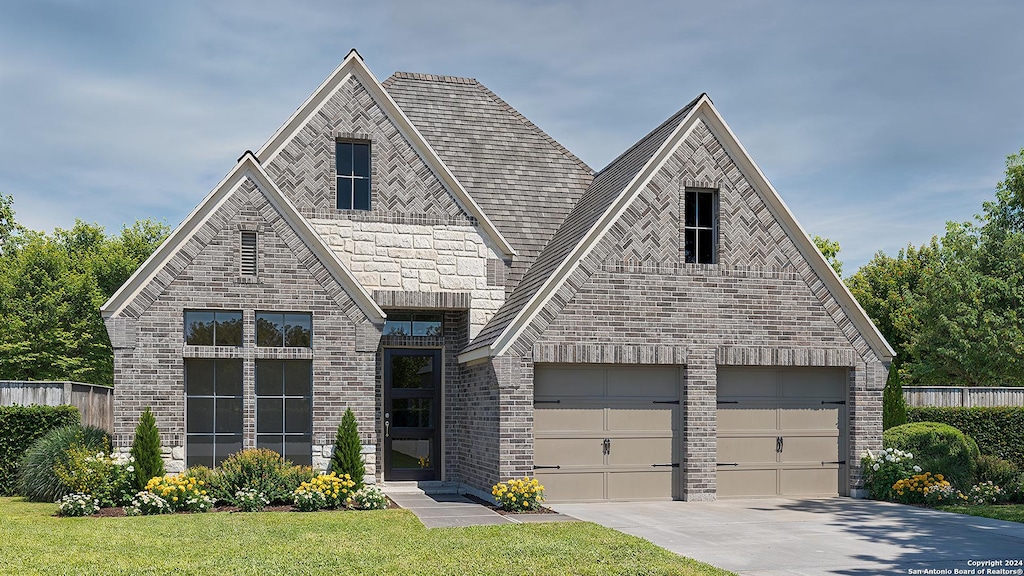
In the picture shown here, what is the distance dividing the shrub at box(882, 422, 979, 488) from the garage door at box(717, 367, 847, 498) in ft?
4.23

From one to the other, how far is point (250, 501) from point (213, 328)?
126 inches

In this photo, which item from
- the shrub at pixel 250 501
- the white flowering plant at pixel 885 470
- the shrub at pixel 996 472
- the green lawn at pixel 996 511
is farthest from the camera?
the shrub at pixel 996 472

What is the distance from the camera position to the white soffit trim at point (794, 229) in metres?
17.0

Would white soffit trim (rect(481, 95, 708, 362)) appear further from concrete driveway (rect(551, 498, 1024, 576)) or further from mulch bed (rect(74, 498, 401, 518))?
mulch bed (rect(74, 498, 401, 518))

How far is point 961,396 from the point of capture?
953 inches

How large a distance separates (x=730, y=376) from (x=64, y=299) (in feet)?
117

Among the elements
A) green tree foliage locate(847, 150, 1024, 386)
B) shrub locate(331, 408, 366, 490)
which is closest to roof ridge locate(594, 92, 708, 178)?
shrub locate(331, 408, 366, 490)

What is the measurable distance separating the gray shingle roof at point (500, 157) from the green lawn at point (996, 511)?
342 inches

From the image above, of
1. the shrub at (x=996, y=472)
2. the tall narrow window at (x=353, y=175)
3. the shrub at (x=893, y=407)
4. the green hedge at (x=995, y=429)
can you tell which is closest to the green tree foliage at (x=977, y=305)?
the green hedge at (x=995, y=429)

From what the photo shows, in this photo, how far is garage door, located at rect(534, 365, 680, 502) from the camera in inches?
635

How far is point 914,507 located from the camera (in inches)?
626

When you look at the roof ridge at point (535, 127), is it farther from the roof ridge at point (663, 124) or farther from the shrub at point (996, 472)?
the shrub at point (996, 472)

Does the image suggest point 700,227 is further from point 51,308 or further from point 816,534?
A: point 51,308

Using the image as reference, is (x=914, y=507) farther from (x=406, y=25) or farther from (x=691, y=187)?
(x=406, y=25)
